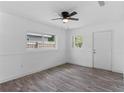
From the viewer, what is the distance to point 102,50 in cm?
479

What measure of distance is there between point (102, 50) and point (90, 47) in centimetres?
67

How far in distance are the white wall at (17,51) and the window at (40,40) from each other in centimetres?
29

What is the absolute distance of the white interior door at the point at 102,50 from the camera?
460 centimetres

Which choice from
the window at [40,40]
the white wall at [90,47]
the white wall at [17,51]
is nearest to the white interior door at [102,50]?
the white wall at [90,47]

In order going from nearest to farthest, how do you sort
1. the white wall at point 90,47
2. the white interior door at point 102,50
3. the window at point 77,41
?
1. the white wall at point 90,47
2. the white interior door at point 102,50
3. the window at point 77,41

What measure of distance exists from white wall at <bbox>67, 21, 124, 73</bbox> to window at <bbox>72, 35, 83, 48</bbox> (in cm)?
25

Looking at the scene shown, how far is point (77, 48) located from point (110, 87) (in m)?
3.31

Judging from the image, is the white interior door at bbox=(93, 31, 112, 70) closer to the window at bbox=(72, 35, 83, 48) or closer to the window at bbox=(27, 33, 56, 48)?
the window at bbox=(72, 35, 83, 48)

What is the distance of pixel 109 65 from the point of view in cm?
458

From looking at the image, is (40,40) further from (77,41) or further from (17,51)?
(77,41)

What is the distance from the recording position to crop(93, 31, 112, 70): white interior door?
4.60 m

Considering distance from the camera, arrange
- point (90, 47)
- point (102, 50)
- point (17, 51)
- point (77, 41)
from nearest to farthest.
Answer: point (17, 51)
point (102, 50)
point (90, 47)
point (77, 41)

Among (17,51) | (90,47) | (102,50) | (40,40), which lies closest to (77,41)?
(90,47)

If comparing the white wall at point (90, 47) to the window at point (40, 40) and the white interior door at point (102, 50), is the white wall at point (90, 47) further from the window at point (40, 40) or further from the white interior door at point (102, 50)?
the window at point (40, 40)
